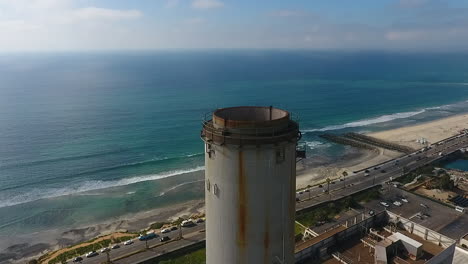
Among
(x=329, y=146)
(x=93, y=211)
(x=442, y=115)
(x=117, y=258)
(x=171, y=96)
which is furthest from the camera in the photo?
(x=171, y=96)

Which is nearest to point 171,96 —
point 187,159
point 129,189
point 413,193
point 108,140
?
point 108,140

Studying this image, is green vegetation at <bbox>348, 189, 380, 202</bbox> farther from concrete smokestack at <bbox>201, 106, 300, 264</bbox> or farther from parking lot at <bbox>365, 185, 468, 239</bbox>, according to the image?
concrete smokestack at <bbox>201, 106, 300, 264</bbox>

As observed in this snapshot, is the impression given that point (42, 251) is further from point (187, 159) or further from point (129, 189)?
point (187, 159)

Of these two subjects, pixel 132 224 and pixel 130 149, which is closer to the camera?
pixel 132 224

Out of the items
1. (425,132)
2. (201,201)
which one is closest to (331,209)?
(201,201)

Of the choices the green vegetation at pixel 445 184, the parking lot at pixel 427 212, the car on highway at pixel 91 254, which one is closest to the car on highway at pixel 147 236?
the car on highway at pixel 91 254

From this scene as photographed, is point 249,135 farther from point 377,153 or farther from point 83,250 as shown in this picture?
point 377,153

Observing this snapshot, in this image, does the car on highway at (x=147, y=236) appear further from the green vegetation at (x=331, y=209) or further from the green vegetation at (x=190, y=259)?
the green vegetation at (x=331, y=209)
